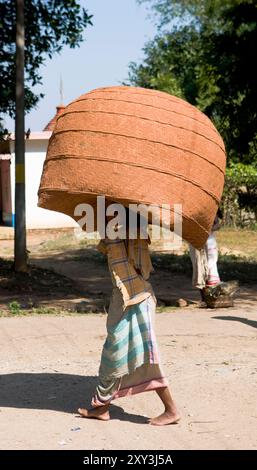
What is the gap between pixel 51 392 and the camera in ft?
19.5

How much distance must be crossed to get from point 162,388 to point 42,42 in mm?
9157

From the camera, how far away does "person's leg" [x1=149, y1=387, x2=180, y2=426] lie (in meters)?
5.13

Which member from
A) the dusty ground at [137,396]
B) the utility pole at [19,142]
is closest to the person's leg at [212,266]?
the dusty ground at [137,396]

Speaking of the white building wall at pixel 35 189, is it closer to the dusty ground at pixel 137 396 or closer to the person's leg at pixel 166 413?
the dusty ground at pixel 137 396

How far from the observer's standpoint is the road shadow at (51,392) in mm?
5531

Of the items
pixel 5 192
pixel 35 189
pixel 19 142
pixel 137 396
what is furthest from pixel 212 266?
pixel 5 192

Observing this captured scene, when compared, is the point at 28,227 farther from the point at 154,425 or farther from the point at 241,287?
the point at 154,425

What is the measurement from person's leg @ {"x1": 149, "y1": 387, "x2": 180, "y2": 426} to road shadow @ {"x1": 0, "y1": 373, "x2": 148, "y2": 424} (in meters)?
0.13

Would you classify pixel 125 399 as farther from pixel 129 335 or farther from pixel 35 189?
pixel 35 189

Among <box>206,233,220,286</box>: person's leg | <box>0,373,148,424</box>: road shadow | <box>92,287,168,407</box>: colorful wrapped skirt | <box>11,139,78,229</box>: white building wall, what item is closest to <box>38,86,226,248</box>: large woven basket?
<box>92,287,168,407</box>: colorful wrapped skirt

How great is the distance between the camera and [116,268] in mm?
5180

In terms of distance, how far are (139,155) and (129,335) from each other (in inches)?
46.6

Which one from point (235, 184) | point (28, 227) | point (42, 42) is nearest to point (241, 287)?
point (42, 42)

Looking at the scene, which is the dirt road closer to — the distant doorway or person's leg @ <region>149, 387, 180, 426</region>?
person's leg @ <region>149, 387, 180, 426</region>
